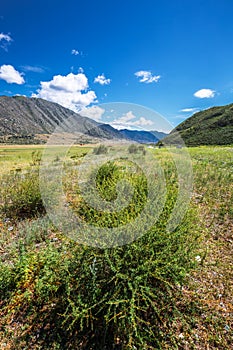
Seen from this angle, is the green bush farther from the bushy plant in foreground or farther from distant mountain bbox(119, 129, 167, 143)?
distant mountain bbox(119, 129, 167, 143)

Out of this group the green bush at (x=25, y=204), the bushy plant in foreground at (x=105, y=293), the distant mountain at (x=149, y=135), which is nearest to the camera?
the bushy plant in foreground at (x=105, y=293)

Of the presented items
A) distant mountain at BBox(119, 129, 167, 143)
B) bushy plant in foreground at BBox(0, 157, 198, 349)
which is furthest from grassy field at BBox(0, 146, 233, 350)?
distant mountain at BBox(119, 129, 167, 143)

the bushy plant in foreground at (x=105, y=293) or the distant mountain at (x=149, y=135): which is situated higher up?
the distant mountain at (x=149, y=135)

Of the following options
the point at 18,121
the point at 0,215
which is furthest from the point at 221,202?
the point at 18,121

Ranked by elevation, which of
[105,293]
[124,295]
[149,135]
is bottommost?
[105,293]

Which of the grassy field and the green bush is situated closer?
the grassy field

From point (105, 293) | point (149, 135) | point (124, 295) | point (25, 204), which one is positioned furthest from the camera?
point (25, 204)

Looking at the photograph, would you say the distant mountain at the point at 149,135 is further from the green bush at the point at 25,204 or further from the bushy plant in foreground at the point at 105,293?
the green bush at the point at 25,204

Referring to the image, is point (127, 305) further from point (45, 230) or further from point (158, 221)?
point (45, 230)

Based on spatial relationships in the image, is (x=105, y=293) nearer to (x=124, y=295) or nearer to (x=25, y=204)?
(x=124, y=295)

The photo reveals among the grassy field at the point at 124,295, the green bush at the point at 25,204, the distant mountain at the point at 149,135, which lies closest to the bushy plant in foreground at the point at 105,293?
the grassy field at the point at 124,295

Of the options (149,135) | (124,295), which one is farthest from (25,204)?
(124,295)

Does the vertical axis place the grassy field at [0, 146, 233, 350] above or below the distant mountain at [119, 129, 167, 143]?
below

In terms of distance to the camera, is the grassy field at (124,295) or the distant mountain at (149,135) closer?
the grassy field at (124,295)
